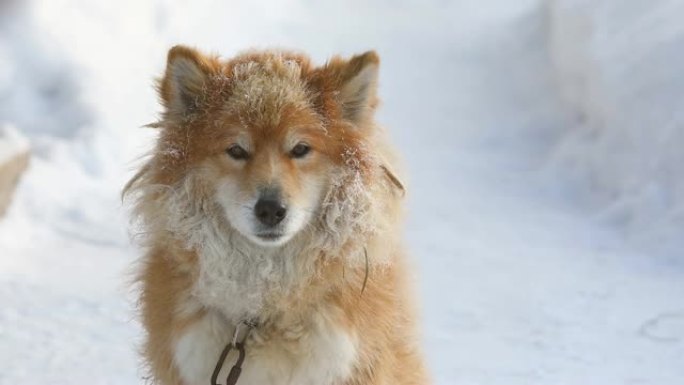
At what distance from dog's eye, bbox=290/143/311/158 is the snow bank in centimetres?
331

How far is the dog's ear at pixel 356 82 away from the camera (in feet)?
8.98

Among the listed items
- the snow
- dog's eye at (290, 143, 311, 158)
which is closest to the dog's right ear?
dog's eye at (290, 143, 311, 158)

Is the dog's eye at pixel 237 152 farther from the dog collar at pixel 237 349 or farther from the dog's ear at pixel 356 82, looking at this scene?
the dog collar at pixel 237 349

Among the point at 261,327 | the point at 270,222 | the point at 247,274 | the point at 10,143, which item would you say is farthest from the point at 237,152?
the point at 10,143

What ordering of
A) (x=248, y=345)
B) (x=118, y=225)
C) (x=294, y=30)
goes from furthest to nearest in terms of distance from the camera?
(x=294, y=30) < (x=118, y=225) < (x=248, y=345)

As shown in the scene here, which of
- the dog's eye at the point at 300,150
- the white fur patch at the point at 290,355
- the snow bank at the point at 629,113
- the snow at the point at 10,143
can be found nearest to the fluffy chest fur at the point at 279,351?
the white fur patch at the point at 290,355

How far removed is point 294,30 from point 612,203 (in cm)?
508

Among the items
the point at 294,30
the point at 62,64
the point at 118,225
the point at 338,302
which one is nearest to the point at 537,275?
the point at 118,225

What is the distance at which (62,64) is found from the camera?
6.98 m

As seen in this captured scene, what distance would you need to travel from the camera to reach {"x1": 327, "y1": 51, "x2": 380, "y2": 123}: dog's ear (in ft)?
8.98

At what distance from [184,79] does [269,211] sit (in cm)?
46

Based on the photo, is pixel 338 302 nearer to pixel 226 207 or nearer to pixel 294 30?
pixel 226 207

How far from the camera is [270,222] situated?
8.52ft

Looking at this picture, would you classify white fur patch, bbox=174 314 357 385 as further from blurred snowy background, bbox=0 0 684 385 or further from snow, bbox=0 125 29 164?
snow, bbox=0 125 29 164
